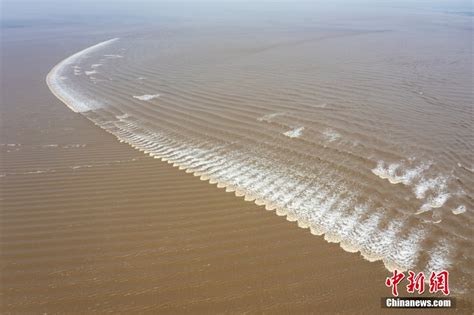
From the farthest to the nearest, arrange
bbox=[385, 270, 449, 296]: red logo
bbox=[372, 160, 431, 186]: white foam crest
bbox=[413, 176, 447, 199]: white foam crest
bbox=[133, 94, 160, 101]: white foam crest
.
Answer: bbox=[133, 94, 160, 101]: white foam crest < bbox=[372, 160, 431, 186]: white foam crest < bbox=[413, 176, 447, 199]: white foam crest < bbox=[385, 270, 449, 296]: red logo

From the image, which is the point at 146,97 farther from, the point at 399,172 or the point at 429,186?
the point at 429,186

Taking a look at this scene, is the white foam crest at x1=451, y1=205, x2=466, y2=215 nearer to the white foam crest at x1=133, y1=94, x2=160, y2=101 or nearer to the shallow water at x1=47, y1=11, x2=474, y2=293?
the shallow water at x1=47, y1=11, x2=474, y2=293

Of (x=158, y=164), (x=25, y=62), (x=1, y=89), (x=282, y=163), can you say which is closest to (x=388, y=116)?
(x=282, y=163)

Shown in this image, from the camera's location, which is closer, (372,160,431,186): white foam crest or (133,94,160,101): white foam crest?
(372,160,431,186): white foam crest

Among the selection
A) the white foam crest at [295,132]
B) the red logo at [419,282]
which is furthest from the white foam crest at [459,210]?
the white foam crest at [295,132]

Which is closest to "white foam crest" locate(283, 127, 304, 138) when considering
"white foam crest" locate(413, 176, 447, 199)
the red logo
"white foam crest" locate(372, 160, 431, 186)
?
"white foam crest" locate(372, 160, 431, 186)

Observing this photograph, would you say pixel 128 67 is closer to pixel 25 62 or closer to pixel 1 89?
pixel 1 89

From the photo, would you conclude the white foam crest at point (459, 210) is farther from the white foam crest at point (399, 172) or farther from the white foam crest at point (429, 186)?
the white foam crest at point (399, 172)
